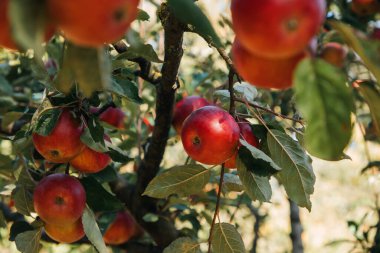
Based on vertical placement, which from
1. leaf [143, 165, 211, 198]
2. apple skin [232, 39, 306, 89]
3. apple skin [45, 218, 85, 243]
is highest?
apple skin [232, 39, 306, 89]

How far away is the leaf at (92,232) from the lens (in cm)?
97

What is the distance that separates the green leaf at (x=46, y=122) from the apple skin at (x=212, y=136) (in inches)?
9.7

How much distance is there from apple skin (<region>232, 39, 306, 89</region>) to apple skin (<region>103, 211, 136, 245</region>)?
1.09 meters

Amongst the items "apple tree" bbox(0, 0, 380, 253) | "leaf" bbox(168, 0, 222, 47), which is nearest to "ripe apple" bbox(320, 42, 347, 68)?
"apple tree" bbox(0, 0, 380, 253)

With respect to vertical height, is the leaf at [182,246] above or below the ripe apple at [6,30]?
below

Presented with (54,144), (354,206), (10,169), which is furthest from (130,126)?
(354,206)

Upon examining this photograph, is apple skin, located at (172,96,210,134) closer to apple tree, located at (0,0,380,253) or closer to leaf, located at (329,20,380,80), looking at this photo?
apple tree, located at (0,0,380,253)

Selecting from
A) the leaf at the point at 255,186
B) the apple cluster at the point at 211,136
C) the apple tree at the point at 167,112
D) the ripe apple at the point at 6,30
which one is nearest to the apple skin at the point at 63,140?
the apple tree at the point at 167,112

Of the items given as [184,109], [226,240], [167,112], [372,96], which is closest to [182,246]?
[226,240]

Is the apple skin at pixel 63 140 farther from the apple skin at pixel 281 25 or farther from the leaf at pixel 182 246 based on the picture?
the apple skin at pixel 281 25

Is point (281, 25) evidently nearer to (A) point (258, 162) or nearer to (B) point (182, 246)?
(A) point (258, 162)

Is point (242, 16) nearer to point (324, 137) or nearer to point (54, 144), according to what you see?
point (324, 137)

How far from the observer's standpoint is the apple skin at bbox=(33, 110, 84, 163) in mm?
981

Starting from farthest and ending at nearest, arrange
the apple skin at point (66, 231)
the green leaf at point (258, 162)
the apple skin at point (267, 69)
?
the apple skin at point (66, 231)
the green leaf at point (258, 162)
the apple skin at point (267, 69)
